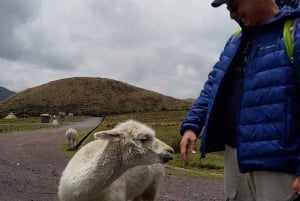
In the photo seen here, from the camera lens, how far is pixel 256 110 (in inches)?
145

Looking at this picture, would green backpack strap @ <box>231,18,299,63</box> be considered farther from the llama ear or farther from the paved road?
the paved road

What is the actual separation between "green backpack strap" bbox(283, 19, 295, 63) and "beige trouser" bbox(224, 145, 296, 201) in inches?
36.1

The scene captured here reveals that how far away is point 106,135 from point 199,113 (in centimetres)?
205

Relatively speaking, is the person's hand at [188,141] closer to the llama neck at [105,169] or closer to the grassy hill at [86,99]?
the llama neck at [105,169]

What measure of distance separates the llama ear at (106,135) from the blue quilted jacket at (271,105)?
2.63 m

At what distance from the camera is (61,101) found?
16550 centimetres

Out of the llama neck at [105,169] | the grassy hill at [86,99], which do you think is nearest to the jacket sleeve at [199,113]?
the llama neck at [105,169]

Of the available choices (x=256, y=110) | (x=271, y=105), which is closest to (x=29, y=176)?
(x=256, y=110)

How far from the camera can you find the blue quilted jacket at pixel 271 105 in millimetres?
3475

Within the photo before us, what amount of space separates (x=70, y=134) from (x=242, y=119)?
80.4 ft

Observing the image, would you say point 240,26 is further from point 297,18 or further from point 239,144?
point 239,144

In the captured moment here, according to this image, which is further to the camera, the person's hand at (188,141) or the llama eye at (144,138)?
the llama eye at (144,138)

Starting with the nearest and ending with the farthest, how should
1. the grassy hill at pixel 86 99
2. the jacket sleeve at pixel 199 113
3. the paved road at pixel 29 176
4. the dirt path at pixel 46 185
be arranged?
1. the jacket sleeve at pixel 199 113
2. the paved road at pixel 29 176
3. the dirt path at pixel 46 185
4. the grassy hill at pixel 86 99

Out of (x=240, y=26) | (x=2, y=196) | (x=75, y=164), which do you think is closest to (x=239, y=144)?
(x=240, y=26)
